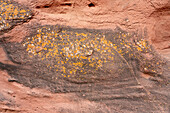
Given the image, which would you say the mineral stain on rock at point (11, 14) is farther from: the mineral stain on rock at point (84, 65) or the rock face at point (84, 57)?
the mineral stain on rock at point (84, 65)

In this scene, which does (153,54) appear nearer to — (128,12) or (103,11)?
(128,12)

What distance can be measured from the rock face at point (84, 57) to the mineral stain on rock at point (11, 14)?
13mm

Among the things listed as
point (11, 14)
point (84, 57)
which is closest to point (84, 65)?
point (84, 57)

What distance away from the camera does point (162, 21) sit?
7.65 feet

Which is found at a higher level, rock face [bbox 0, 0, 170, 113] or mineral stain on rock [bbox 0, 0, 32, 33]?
mineral stain on rock [bbox 0, 0, 32, 33]

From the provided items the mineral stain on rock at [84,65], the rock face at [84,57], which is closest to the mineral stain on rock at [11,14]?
the rock face at [84,57]

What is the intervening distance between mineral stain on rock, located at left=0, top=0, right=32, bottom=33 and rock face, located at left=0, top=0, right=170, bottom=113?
1 cm

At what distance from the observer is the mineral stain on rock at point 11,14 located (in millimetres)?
1828

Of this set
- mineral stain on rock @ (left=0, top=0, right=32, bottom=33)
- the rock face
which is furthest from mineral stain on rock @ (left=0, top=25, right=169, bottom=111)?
mineral stain on rock @ (left=0, top=0, right=32, bottom=33)

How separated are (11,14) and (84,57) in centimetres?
121

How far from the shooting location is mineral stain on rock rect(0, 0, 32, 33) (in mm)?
1828

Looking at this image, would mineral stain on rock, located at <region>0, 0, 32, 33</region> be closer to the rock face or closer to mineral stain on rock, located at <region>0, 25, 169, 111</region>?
the rock face

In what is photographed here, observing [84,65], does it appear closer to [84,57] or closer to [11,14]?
[84,57]

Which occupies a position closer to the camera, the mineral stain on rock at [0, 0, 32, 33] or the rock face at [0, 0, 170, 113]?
the rock face at [0, 0, 170, 113]
